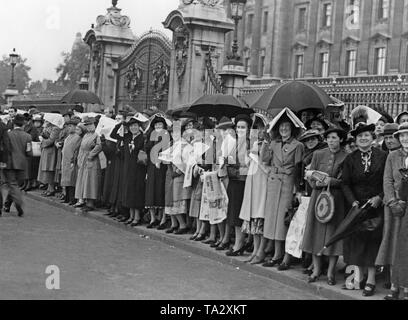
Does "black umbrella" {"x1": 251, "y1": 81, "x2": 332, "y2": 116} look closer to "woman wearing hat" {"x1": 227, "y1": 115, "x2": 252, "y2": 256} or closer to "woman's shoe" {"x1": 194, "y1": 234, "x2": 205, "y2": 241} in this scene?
"woman wearing hat" {"x1": 227, "y1": 115, "x2": 252, "y2": 256}

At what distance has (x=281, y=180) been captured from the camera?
936cm

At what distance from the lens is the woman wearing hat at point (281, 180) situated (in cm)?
929

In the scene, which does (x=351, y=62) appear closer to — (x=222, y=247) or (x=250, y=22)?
(x=250, y=22)

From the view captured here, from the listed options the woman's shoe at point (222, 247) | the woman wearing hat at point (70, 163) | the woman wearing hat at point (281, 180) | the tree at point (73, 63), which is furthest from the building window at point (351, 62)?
the woman wearing hat at point (281, 180)

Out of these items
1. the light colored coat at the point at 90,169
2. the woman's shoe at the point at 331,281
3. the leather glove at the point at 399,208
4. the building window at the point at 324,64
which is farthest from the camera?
the building window at the point at 324,64

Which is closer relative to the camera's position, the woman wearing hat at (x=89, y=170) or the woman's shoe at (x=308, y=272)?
the woman's shoe at (x=308, y=272)

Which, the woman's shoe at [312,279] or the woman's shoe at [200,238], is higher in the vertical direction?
the woman's shoe at [200,238]

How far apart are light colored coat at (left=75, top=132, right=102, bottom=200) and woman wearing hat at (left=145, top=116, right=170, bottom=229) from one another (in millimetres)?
2154

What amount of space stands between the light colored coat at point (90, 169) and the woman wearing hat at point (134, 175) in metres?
1.57

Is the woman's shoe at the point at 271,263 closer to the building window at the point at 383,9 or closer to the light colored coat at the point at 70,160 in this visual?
the light colored coat at the point at 70,160

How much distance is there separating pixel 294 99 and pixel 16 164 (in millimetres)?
5884

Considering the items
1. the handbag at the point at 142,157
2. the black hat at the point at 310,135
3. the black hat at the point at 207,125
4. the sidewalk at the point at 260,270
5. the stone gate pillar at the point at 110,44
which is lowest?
the sidewalk at the point at 260,270

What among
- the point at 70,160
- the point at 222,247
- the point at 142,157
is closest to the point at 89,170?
the point at 70,160

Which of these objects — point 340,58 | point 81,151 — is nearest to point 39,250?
point 81,151
